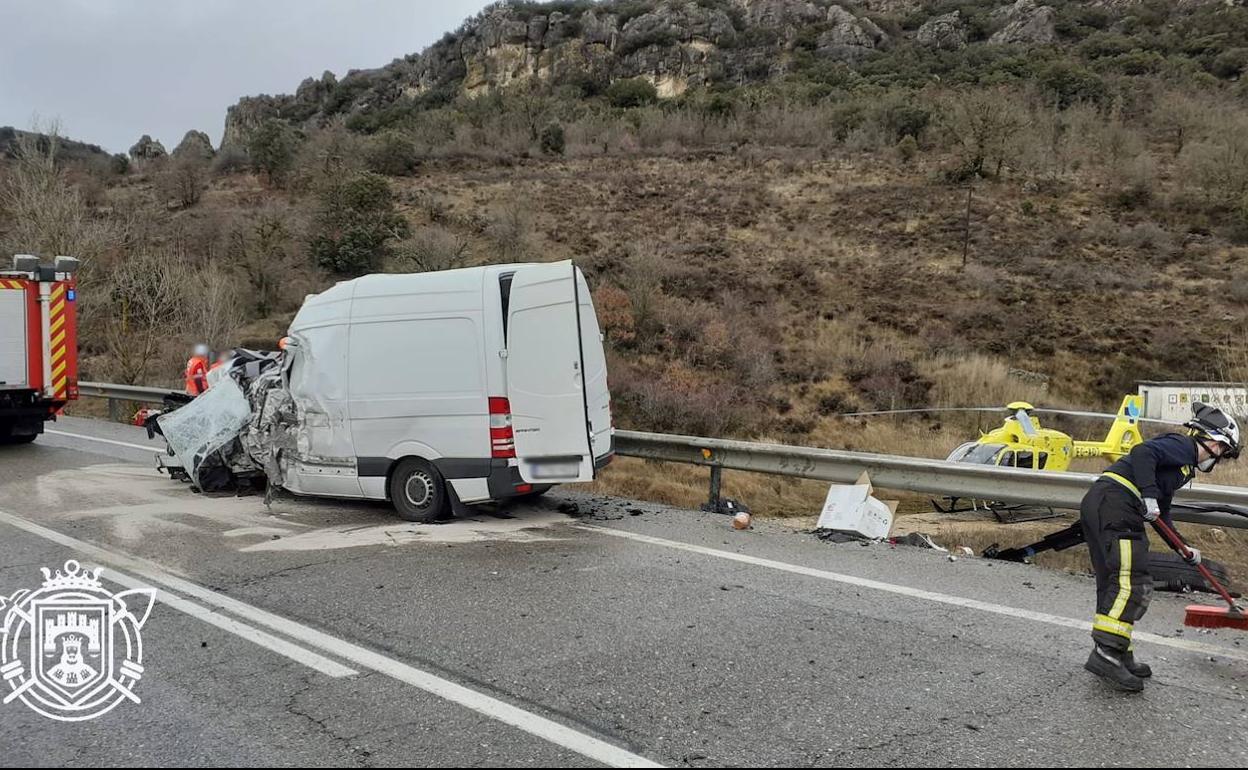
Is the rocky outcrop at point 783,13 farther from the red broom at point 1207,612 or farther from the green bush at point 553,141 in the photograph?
the red broom at point 1207,612

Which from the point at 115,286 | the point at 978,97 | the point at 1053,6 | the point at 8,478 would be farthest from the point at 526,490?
the point at 1053,6

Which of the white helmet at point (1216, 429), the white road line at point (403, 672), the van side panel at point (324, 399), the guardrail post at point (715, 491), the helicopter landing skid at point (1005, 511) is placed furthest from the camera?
the helicopter landing skid at point (1005, 511)

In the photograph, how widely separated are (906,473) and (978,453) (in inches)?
123

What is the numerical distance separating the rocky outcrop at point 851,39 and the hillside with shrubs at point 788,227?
706 inches

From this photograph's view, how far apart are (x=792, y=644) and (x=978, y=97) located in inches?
1828

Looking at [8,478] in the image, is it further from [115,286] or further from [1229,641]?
[115,286]

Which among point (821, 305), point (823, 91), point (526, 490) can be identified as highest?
point (823, 91)

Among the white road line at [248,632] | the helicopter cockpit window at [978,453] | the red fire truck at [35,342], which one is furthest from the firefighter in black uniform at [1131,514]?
the red fire truck at [35,342]

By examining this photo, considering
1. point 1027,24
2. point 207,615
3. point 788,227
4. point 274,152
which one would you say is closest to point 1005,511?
point 207,615

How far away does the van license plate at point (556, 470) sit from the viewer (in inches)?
269

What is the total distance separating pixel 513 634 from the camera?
4.40 metres

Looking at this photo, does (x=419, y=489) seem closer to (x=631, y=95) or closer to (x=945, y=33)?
(x=631, y=95)

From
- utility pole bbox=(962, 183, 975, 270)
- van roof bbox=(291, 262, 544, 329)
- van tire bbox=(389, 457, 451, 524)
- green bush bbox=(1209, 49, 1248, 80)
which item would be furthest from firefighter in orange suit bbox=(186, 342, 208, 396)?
green bush bbox=(1209, 49, 1248, 80)

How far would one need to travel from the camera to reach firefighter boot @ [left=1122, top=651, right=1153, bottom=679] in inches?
148
